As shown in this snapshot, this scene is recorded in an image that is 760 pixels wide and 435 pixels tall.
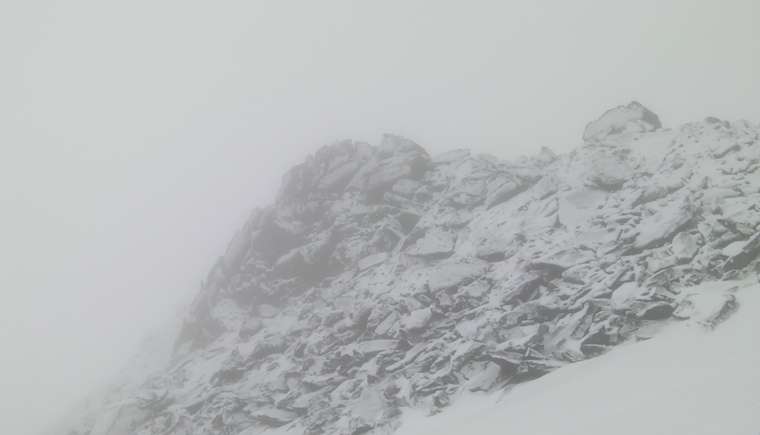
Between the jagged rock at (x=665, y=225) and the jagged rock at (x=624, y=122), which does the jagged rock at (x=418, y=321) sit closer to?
the jagged rock at (x=665, y=225)

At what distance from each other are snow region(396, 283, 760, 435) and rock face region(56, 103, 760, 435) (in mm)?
786

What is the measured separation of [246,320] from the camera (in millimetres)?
31750

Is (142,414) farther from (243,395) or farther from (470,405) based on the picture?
(470,405)

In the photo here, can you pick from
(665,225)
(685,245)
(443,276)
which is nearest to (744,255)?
(685,245)

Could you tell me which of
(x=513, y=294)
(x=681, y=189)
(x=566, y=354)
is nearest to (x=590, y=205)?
(x=681, y=189)

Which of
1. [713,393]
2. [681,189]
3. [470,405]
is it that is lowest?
[470,405]

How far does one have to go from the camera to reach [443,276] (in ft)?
70.4

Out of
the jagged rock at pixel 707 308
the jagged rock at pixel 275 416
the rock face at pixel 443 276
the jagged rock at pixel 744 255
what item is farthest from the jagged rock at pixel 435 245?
the jagged rock at pixel 744 255

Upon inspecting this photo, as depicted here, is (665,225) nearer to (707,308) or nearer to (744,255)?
(744,255)

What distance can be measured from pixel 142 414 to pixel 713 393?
91.1 ft

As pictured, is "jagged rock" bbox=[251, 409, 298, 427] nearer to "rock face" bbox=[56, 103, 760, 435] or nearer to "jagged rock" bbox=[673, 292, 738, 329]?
"rock face" bbox=[56, 103, 760, 435]

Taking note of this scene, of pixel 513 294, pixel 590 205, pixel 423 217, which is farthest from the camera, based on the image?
pixel 423 217

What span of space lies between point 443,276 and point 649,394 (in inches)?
509

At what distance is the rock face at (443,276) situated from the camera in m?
14.6
